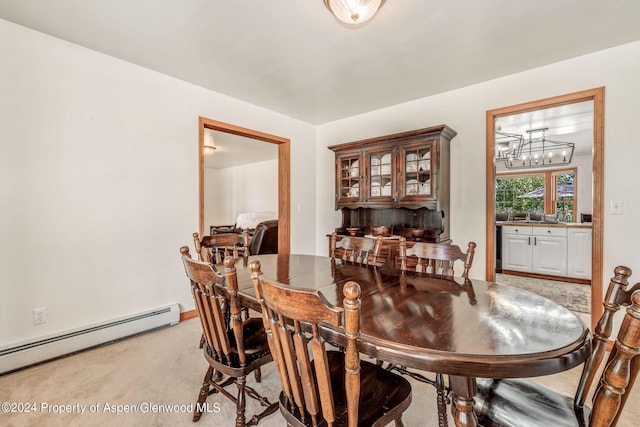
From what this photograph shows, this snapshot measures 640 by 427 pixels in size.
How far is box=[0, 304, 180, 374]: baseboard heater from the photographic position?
201 centimetres

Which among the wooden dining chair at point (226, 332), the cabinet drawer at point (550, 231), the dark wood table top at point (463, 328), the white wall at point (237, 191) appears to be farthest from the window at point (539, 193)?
the wooden dining chair at point (226, 332)

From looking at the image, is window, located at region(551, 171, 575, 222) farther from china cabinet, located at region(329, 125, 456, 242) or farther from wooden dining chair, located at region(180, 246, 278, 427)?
wooden dining chair, located at region(180, 246, 278, 427)

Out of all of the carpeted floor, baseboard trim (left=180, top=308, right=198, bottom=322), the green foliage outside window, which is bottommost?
the carpeted floor

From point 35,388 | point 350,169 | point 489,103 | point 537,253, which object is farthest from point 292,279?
point 537,253

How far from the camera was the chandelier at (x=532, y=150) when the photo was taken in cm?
472

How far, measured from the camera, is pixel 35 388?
5.94 ft

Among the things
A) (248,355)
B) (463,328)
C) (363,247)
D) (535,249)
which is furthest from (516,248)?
(248,355)

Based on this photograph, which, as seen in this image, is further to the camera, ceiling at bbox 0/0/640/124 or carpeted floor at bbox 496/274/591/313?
carpeted floor at bbox 496/274/591/313

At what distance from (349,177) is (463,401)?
10.3 feet

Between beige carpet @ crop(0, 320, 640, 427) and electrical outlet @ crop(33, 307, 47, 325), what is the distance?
12.7 inches

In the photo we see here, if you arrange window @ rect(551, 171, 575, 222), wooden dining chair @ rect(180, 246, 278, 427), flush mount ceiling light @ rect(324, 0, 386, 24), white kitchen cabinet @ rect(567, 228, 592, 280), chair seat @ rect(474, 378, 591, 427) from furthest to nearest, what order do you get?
window @ rect(551, 171, 575, 222), white kitchen cabinet @ rect(567, 228, 592, 280), flush mount ceiling light @ rect(324, 0, 386, 24), wooden dining chair @ rect(180, 246, 278, 427), chair seat @ rect(474, 378, 591, 427)

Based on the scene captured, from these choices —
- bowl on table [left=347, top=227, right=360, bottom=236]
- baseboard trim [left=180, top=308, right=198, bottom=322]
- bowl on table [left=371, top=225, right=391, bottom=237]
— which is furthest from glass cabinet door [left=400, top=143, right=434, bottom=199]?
baseboard trim [left=180, top=308, right=198, bottom=322]

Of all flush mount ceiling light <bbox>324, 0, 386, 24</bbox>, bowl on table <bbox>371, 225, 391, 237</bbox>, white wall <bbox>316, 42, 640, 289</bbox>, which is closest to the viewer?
flush mount ceiling light <bbox>324, 0, 386, 24</bbox>

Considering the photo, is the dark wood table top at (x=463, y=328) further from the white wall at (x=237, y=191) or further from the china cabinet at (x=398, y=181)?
the white wall at (x=237, y=191)
